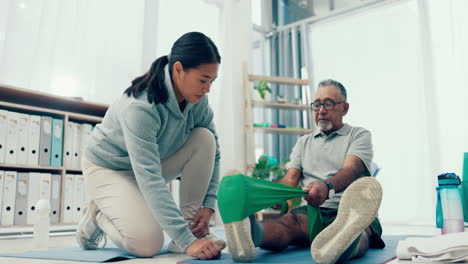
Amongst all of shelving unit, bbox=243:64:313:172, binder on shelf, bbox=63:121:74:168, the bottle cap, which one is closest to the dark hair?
the bottle cap

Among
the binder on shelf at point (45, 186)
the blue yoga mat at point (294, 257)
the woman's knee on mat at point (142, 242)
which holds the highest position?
the binder on shelf at point (45, 186)

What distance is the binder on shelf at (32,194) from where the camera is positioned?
7.99 ft

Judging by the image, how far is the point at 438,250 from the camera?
46.8 inches

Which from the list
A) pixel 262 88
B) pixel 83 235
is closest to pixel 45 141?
pixel 83 235

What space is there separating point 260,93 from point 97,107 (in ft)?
6.60

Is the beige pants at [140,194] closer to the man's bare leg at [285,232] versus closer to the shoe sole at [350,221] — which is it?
the man's bare leg at [285,232]

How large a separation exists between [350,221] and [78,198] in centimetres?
213

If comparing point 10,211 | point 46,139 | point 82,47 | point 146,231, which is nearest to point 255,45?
point 82,47

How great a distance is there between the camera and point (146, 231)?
1.40 meters

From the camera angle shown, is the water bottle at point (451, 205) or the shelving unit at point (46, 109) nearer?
the water bottle at point (451, 205)

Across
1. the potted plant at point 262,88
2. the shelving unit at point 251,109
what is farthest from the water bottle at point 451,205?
the potted plant at point 262,88

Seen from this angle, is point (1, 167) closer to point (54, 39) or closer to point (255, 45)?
point (54, 39)

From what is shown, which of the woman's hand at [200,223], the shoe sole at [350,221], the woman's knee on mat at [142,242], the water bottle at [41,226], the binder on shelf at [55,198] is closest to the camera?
the shoe sole at [350,221]

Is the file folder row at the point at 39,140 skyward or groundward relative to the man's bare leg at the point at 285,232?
skyward
